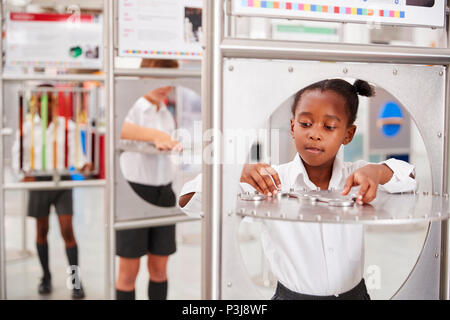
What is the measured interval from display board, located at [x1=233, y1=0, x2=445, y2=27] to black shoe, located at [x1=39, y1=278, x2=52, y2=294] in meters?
3.18

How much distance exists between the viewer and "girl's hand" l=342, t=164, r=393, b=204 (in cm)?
118

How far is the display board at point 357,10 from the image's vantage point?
1168 millimetres

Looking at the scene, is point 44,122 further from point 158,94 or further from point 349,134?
point 349,134

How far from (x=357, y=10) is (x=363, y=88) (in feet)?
0.63

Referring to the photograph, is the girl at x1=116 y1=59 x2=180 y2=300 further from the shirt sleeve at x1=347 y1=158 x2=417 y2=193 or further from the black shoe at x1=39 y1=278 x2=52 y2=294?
the shirt sleeve at x1=347 y1=158 x2=417 y2=193

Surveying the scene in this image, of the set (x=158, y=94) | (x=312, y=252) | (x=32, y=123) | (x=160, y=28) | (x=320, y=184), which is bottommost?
(x=312, y=252)

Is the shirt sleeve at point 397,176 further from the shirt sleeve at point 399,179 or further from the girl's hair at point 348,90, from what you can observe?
the girl's hair at point 348,90

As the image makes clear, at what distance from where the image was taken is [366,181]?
120cm

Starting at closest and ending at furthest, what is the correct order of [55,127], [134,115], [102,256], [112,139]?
[112,139] < [134,115] < [55,127] < [102,256]

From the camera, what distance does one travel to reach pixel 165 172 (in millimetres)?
2830

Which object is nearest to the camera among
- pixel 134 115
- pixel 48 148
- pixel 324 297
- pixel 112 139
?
pixel 324 297

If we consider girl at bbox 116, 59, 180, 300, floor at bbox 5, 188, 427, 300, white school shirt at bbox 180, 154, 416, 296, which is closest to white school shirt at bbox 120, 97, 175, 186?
girl at bbox 116, 59, 180, 300

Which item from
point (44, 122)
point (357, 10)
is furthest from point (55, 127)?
point (357, 10)
